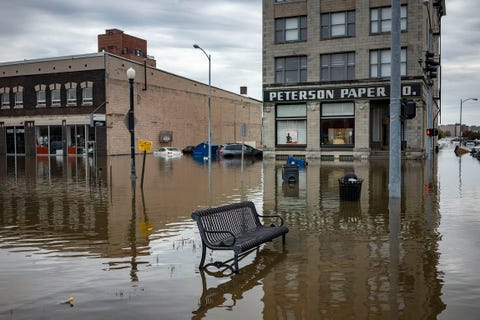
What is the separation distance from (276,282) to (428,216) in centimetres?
702

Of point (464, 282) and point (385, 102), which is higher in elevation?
point (385, 102)

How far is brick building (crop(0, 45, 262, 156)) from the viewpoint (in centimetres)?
5366

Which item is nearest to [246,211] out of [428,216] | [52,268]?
[52,268]

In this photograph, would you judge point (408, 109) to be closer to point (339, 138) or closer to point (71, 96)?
point (339, 138)

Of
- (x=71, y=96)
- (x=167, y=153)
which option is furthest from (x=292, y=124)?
(x=71, y=96)

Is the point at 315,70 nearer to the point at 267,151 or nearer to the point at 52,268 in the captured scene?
the point at 267,151

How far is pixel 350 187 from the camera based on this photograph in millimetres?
15180

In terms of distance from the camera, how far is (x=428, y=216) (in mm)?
12656

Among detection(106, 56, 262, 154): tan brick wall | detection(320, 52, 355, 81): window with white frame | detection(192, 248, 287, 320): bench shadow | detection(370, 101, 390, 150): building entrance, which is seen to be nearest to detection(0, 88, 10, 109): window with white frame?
detection(106, 56, 262, 154): tan brick wall

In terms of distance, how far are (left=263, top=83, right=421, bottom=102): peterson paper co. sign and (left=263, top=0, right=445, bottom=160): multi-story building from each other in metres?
0.08

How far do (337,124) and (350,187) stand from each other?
1181 inches

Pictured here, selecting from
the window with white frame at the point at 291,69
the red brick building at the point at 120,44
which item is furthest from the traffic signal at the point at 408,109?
the red brick building at the point at 120,44

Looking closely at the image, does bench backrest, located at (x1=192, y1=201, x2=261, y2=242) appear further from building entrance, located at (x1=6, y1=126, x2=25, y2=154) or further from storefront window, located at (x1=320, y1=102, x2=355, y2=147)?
building entrance, located at (x1=6, y1=126, x2=25, y2=154)

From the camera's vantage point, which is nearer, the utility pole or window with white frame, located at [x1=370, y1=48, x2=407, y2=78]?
the utility pole
